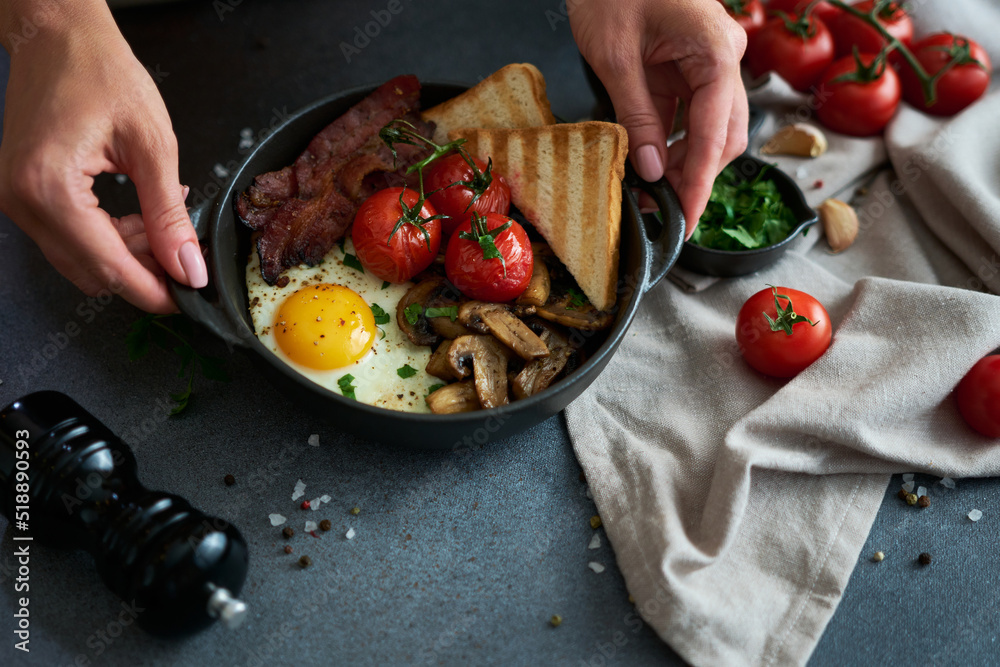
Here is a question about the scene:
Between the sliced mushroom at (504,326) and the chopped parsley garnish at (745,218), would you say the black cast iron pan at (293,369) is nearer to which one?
the sliced mushroom at (504,326)

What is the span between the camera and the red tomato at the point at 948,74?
299 cm

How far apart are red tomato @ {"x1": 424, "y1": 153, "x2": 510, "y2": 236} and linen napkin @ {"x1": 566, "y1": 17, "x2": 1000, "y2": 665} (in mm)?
654

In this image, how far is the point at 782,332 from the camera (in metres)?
2.30

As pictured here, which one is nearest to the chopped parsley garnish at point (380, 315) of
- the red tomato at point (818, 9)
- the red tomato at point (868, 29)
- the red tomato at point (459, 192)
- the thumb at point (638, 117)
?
the red tomato at point (459, 192)

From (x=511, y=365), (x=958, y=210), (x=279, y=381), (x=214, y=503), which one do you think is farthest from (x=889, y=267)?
(x=214, y=503)

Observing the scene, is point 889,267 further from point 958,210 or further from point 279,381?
point 279,381

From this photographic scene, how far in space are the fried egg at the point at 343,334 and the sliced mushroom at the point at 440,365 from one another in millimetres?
23

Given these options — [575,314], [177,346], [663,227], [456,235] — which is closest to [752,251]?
[663,227]

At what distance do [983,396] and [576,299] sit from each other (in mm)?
1234

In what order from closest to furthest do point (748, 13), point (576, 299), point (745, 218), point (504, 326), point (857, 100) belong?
point (504, 326)
point (576, 299)
point (745, 218)
point (857, 100)
point (748, 13)

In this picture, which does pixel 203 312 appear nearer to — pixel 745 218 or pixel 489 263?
pixel 489 263

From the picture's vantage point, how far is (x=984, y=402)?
7.25 feet

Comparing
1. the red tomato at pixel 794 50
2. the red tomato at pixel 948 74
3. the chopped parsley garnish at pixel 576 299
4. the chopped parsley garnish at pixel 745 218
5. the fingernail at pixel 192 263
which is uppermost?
the fingernail at pixel 192 263

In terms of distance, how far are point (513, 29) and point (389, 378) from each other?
2127 mm
